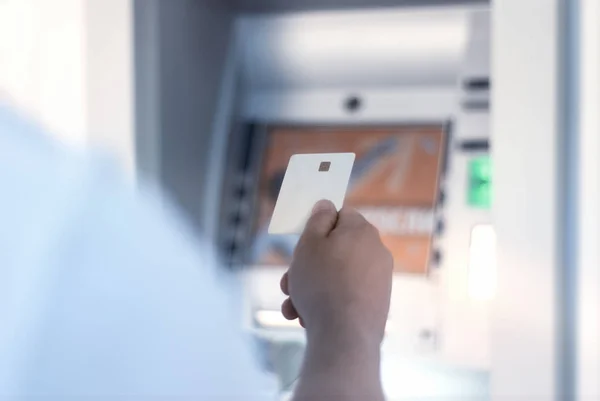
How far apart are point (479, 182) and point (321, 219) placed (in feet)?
1.77

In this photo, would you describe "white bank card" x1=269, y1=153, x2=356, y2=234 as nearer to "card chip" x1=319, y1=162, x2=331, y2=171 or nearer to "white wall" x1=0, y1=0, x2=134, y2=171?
"card chip" x1=319, y1=162, x2=331, y2=171

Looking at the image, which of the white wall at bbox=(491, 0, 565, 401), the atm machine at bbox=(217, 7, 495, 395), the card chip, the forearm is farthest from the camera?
the atm machine at bbox=(217, 7, 495, 395)

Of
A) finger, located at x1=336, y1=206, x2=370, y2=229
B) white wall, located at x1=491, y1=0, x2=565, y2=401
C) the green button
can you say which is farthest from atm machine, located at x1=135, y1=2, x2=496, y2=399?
finger, located at x1=336, y1=206, x2=370, y2=229

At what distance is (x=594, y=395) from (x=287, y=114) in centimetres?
73

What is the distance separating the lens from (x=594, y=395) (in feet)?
2.72

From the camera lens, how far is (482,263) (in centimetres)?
106

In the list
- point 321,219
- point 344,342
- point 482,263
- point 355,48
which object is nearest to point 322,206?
point 321,219

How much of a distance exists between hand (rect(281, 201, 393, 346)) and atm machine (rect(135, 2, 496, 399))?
426 millimetres

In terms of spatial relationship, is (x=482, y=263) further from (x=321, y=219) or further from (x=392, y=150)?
(x=321, y=219)

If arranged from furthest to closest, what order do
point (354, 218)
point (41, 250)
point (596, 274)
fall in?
point (41, 250) → point (596, 274) → point (354, 218)

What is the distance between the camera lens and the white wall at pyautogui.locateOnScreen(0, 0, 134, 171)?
3.37 ft

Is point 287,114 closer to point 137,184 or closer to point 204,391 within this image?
point 137,184

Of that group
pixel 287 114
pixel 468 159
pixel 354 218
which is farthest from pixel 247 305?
pixel 354 218

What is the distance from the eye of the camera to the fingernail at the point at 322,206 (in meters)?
0.70
